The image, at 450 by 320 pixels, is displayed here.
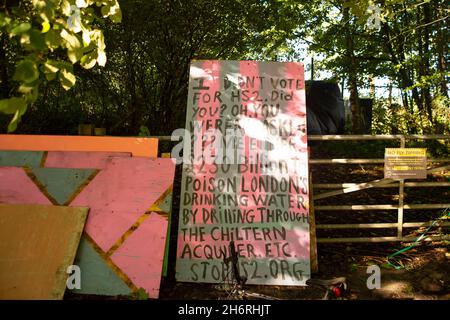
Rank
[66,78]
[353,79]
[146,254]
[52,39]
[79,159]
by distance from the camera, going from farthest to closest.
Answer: [353,79], [79,159], [146,254], [66,78], [52,39]

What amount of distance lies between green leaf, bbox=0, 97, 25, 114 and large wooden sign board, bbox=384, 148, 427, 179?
13.1 ft

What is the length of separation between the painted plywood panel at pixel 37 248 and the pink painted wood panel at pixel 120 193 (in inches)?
5.7

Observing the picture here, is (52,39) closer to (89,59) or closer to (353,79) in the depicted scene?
(89,59)

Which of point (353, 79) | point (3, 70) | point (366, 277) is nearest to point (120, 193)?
point (366, 277)

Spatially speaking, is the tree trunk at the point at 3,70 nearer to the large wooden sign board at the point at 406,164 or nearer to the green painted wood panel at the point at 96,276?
the green painted wood panel at the point at 96,276

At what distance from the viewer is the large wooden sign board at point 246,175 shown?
4.14 metres

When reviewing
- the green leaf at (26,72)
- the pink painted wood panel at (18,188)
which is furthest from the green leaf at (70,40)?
the pink painted wood panel at (18,188)

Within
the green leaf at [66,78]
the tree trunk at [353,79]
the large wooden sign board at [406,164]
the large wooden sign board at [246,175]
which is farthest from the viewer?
the tree trunk at [353,79]

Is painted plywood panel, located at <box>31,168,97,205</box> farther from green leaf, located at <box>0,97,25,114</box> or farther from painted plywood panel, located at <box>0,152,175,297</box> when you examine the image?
green leaf, located at <box>0,97,25,114</box>

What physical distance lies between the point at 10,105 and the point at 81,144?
88.5 inches

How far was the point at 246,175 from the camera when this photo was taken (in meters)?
4.32

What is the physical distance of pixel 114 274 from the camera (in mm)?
3846
